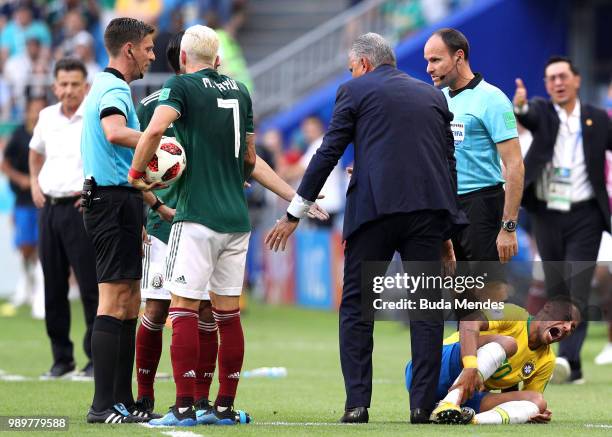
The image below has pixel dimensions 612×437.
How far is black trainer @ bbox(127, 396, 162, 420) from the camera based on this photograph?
8270 millimetres

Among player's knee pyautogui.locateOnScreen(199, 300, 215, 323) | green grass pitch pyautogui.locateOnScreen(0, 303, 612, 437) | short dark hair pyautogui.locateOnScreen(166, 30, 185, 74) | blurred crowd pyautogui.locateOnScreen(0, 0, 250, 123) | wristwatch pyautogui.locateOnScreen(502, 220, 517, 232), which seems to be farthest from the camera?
blurred crowd pyautogui.locateOnScreen(0, 0, 250, 123)

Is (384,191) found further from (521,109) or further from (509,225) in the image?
(521,109)

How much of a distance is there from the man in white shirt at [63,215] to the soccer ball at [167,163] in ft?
10.9

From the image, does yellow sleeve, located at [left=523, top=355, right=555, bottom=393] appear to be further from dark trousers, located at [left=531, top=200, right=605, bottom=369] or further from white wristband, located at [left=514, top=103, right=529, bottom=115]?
white wristband, located at [left=514, top=103, right=529, bottom=115]

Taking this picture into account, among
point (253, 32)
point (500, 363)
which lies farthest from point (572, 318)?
point (253, 32)

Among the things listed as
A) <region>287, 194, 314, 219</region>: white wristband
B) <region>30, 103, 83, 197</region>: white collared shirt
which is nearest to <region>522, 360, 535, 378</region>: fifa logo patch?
<region>287, 194, 314, 219</region>: white wristband

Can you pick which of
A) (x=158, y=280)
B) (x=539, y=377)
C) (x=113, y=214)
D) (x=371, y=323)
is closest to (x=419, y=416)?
(x=371, y=323)

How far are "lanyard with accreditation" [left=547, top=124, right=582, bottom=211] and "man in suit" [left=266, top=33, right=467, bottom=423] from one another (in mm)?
3477

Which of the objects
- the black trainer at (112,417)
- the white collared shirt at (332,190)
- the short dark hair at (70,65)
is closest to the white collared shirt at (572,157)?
the short dark hair at (70,65)

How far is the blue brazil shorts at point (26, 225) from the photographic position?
18.5 m

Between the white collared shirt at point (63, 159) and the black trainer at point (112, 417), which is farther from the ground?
the white collared shirt at point (63, 159)

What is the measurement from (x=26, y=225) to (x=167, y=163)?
11.3 metres

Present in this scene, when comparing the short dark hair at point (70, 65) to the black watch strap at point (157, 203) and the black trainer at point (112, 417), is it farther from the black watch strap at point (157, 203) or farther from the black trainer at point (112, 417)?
the black trainer at point (112, 417)

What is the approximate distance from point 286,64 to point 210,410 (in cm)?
1643
